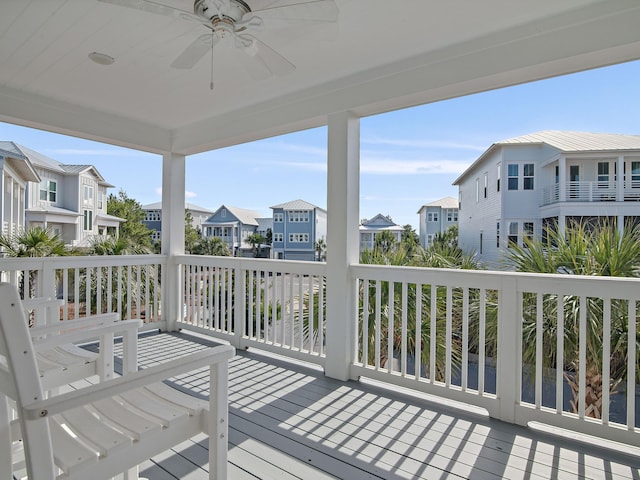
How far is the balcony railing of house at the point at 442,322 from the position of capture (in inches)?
87.4

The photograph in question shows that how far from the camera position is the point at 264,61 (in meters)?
2.21

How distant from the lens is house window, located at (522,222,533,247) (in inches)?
114

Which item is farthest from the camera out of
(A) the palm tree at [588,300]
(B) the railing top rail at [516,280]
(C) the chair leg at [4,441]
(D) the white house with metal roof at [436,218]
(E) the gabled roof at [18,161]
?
(E) the gabled roof at [18,161]

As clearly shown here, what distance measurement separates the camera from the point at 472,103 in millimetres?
4828

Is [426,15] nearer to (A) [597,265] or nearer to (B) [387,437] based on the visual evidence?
(A) [597,265]

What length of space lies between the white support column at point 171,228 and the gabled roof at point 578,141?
3.63 m

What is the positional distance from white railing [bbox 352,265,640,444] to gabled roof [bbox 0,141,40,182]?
4256mm

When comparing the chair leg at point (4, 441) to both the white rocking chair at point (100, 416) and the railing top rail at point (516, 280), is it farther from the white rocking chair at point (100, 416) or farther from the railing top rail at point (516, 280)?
the railing top rail at point (516, 280)

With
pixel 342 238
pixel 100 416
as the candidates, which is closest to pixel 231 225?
pixel 342 238

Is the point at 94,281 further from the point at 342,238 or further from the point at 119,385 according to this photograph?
the point at 119,385

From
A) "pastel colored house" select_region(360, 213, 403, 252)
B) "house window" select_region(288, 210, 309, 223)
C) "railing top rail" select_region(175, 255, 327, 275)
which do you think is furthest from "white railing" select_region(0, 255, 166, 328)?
"pastel colored house" select_region(360, 213, 403, 252)

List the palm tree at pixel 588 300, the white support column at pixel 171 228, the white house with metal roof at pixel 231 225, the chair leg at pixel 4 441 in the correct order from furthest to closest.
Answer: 1. the white house with metal roof at pixel 231 225
2. the white support column at pixel 171 228
3. the palm tree at pixel 588 300
4. the chair leg at pixel 4 441

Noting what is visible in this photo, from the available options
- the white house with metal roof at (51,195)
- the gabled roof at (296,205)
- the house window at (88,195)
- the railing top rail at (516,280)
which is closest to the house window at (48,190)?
the white house with metal roof at (51,195)

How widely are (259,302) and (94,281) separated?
Answer: 2217 millimetres
